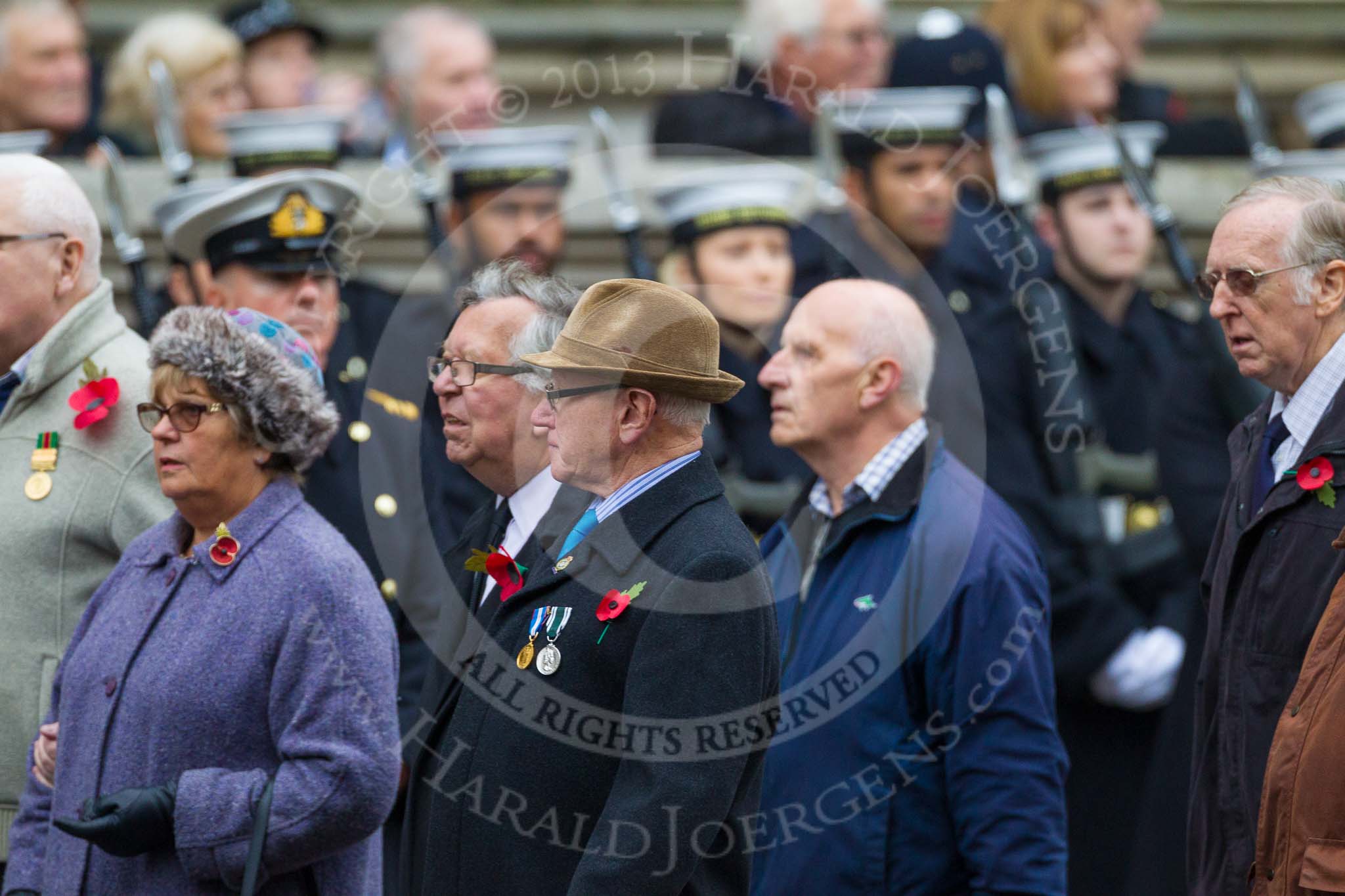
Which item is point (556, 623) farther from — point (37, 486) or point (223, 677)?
point (37, 486)

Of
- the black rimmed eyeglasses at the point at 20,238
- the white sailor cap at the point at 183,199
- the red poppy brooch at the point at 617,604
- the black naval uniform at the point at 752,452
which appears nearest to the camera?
the red poppy brooch at the point at 617,604

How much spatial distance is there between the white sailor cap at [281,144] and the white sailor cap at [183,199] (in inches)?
10.6

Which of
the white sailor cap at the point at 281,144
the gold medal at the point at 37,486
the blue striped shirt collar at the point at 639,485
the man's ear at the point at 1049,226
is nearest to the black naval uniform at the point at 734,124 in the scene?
the man's ear at the point at 1049,226

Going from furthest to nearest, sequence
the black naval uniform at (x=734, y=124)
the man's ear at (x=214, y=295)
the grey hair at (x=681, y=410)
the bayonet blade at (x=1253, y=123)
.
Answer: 1. the bayonet blade at (x=1253, y=123)
2. the black naval uniform at (x=734, y=124)
3. the man's ear at (x=214, y=295)
4. the grey hair at (x=681, y=410)

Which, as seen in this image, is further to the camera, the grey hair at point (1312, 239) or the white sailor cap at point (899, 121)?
the white sailor cap at point (899, 121)

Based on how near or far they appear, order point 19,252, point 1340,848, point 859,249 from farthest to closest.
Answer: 1. point 859,249
2. point 19,252
3. point 1340,848

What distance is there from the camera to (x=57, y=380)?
4.45 metres

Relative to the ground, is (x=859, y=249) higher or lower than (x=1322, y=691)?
higher

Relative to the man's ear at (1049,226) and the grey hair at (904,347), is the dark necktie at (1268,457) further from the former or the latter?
the man's ear at (1049,226)

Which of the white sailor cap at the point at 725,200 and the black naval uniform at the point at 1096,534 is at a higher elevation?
the white sailor cap at the point at 725,200

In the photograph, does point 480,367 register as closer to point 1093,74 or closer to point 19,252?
point 19,252

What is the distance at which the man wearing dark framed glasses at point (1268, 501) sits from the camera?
12.9 ft

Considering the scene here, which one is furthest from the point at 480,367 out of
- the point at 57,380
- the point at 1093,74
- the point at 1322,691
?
the point at 1093,74

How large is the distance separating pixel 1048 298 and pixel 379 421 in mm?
2578
